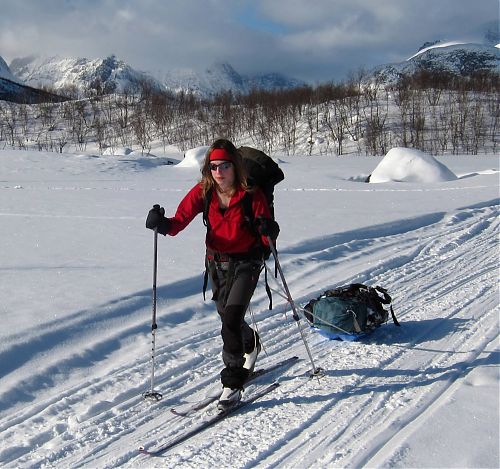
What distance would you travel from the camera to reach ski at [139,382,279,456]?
329cm

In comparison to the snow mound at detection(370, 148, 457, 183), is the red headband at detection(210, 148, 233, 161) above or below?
above

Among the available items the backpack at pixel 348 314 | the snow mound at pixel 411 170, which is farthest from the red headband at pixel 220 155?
the snow mound at pixel 411 170

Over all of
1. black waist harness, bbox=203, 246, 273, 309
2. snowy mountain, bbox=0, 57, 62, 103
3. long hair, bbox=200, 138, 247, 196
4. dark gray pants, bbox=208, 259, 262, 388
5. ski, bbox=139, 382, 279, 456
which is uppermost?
snowy mountain, bbox=0, 57, 62, 103

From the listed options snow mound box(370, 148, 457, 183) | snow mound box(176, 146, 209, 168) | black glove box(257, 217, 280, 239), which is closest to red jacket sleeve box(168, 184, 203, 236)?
black glove box(257, 217, 280, 239)

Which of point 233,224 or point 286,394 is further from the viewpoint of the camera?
point 286,394

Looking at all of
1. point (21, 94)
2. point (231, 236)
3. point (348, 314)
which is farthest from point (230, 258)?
point (21, 94)

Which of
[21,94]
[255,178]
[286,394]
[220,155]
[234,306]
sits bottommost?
[286,394]

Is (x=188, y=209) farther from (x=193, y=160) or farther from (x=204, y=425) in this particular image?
(x=193, y=160)

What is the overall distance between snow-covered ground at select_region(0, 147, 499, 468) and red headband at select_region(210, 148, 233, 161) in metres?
1.76

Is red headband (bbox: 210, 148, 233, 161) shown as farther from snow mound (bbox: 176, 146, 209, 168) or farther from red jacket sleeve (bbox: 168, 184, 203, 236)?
snow mound (bbox: 176, 146, 209, 168)

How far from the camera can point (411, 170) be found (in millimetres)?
21188

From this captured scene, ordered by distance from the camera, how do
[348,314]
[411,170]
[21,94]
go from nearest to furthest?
[348,314] → [411,170] → [21,94]

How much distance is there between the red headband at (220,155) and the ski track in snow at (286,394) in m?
1.76

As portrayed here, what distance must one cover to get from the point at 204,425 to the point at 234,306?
0.80m
